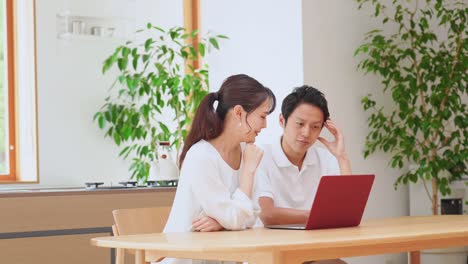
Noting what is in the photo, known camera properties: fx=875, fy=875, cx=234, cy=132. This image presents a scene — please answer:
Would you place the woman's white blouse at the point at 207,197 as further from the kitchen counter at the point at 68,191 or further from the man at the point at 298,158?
the kitchen counter at the point at 68,191

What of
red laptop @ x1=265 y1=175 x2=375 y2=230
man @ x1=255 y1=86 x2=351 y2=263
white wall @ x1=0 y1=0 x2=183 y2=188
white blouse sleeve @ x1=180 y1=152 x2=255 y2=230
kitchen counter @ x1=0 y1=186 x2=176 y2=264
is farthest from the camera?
white wall @ x1=0 y1=0 x2=183 y2=188

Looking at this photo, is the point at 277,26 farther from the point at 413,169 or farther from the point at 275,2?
the point at 413,169

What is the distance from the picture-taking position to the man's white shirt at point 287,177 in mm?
3756

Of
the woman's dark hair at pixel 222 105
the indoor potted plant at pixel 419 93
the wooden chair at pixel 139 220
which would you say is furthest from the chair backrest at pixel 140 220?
the indoor potted plant at pixel 419 93

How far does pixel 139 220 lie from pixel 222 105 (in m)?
0.55

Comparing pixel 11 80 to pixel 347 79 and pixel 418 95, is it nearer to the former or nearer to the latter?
pixel 347 79

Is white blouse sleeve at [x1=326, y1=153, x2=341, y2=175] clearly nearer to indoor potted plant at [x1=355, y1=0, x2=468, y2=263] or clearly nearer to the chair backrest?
the chair backrest

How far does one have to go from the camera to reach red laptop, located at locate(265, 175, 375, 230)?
2.93 m

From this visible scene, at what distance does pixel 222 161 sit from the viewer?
3232 mm

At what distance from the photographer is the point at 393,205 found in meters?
6.10

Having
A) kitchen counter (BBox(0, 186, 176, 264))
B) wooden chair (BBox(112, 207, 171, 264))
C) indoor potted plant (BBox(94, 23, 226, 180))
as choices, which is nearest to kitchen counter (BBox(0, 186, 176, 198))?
kitchen counter (BBox(0, 186, 176, 264))

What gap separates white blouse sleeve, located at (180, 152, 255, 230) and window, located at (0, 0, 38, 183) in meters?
3.68

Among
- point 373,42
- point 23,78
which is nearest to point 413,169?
point 373,42

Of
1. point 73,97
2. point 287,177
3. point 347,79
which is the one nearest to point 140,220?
point 287,177
